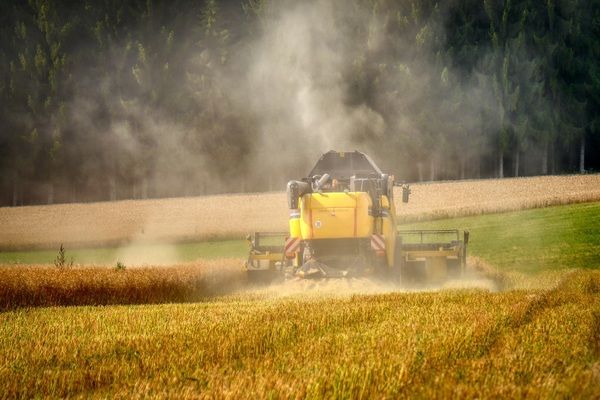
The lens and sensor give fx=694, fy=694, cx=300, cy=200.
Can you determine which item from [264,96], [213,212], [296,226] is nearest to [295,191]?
[296,226]

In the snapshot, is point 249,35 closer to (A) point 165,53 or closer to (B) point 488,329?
(A) point 165,53

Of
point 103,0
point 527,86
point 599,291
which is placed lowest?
point 599,291

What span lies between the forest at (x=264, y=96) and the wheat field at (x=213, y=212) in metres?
5.43

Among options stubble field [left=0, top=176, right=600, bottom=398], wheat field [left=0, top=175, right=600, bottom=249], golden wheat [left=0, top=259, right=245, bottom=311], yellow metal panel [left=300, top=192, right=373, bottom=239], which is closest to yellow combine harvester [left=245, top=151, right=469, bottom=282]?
yellow metal panel [left=300, top=192, right=373, bottom=239]

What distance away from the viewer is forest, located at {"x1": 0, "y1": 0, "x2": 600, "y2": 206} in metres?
49.3

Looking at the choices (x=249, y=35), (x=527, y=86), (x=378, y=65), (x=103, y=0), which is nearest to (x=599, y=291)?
(x=378, y=65)

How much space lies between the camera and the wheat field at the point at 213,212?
35125 millimetres

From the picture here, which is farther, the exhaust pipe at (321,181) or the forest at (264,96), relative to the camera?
the forest at (264,96)

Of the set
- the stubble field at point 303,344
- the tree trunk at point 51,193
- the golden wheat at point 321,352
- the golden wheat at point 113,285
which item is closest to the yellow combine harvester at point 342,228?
the stubble field at point 303,344

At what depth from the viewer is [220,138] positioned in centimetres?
5275

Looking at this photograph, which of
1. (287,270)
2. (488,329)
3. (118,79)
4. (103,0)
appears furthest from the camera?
(103,0)

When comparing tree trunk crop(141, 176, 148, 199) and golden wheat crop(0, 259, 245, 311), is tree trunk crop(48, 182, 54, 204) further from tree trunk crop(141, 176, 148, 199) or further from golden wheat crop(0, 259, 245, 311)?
golden wheat crop(0, 259, 245, 311)

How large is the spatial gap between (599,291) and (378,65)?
37.2 m

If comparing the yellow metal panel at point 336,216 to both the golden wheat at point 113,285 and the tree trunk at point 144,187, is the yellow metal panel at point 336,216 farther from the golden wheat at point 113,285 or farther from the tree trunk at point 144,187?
the tree trunk at point 144,187
